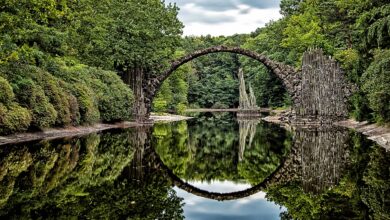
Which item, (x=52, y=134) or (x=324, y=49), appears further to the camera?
(x=324, y=49)

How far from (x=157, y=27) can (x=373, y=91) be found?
55.4 ft

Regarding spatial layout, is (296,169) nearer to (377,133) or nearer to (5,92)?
(377,133)

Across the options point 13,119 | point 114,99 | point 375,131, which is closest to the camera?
point 13,119

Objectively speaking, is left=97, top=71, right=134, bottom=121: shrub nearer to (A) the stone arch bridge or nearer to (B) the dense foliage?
(A) the stone arch bridge

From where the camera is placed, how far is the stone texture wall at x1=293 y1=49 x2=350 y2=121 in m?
33.4

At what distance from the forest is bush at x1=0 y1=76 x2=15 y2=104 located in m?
0.04

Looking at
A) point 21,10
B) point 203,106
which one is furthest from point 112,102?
point 203,106

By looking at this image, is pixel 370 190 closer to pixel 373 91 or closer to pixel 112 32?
pixel 373 91

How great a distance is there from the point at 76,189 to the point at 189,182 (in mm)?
2620

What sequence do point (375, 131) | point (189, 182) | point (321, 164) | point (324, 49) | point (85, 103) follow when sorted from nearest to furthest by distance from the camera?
point (189, 182), point (321, 164), point (375, 131), point (85, 103), point (324, 49)

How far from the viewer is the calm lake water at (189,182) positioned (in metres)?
6.92

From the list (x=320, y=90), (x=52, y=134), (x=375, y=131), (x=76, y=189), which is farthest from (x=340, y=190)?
(x=320, y=90)

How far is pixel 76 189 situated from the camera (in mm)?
8656

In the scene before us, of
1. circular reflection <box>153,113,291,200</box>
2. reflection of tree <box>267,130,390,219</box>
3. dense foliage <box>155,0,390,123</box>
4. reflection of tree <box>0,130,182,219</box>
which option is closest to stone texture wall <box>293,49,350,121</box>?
dense foliage <box>155,0,390,123</box>
